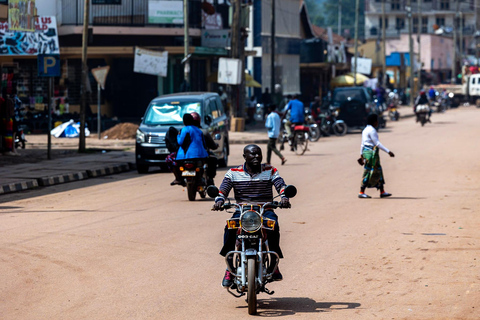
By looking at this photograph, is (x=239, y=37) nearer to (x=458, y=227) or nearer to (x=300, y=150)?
(x=300, y=150)

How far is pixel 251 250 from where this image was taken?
271 inches

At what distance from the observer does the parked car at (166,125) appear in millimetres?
20656

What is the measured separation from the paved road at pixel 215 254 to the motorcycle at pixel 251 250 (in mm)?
250

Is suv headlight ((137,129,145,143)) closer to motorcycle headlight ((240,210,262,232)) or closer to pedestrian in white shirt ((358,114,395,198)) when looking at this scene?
pedestrian in white shirt ((358,114,395,198))

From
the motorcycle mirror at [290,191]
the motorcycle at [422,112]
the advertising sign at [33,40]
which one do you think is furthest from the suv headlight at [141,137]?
the motorcycle at [422,112]

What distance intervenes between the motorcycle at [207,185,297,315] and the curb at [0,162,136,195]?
1068cm

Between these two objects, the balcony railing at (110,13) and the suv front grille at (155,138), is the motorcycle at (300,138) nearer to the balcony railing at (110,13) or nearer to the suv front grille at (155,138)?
the suv front grille at (155,138)

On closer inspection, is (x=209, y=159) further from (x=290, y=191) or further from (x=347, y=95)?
(x=347, y=95)

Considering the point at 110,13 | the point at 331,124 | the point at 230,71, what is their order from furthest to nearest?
the point at 110,13 < the point at 331,124 < the point at 230,71

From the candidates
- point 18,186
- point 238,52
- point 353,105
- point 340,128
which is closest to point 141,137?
point 18,186

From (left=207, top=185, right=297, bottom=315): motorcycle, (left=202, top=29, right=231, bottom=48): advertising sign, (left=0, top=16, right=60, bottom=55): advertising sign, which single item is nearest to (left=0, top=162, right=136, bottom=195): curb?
(left=207, top=185, right=297, bottom=315): motorcycle

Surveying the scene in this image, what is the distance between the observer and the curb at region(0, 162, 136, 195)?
1722 centimetres

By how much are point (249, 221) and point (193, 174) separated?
8053 mm

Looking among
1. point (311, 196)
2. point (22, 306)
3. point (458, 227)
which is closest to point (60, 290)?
point (22, 306)
